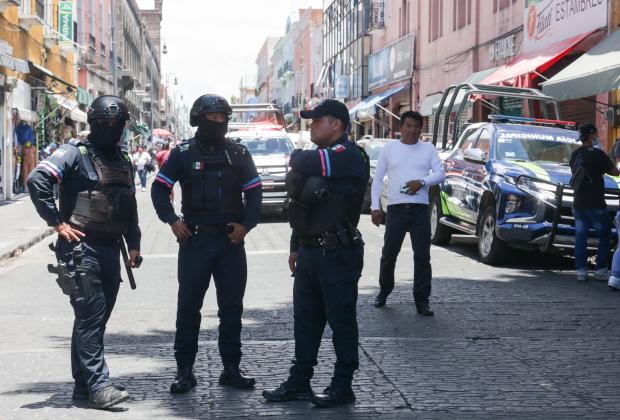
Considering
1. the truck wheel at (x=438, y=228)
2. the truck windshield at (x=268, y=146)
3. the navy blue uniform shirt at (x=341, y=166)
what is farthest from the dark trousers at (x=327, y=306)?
the truck windshield at (x=268, y=146)

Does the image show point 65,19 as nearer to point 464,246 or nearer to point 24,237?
point 24,237

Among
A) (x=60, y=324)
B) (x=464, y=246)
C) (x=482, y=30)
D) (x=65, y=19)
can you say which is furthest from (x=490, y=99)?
(x=60, y=324)

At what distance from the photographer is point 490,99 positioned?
26.6 metres

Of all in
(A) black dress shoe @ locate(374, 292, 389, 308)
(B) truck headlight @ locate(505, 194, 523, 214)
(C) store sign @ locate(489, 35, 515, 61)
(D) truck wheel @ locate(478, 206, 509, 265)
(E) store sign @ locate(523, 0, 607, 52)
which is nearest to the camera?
(A) black dress shoe @ locate(374, 292, 389, 308)

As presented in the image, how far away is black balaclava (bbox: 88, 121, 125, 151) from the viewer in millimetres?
5618

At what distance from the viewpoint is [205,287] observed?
5.87 m

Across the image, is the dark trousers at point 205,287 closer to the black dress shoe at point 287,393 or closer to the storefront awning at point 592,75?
the black dress shoe at point 287,393

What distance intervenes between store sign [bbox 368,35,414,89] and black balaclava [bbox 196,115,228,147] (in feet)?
104

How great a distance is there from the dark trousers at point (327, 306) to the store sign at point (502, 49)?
2029 centimetres

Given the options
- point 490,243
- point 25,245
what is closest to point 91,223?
point 490,243

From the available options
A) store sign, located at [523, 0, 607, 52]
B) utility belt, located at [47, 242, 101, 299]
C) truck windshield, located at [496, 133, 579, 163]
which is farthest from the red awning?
utility belt, located at [47, 242, 101, 299]

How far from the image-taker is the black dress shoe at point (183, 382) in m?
5.72

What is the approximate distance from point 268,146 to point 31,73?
30.1 feet

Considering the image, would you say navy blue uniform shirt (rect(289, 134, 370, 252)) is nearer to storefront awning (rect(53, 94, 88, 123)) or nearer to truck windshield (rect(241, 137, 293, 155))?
truck windshield (rect(241, 137, 293, 155))
